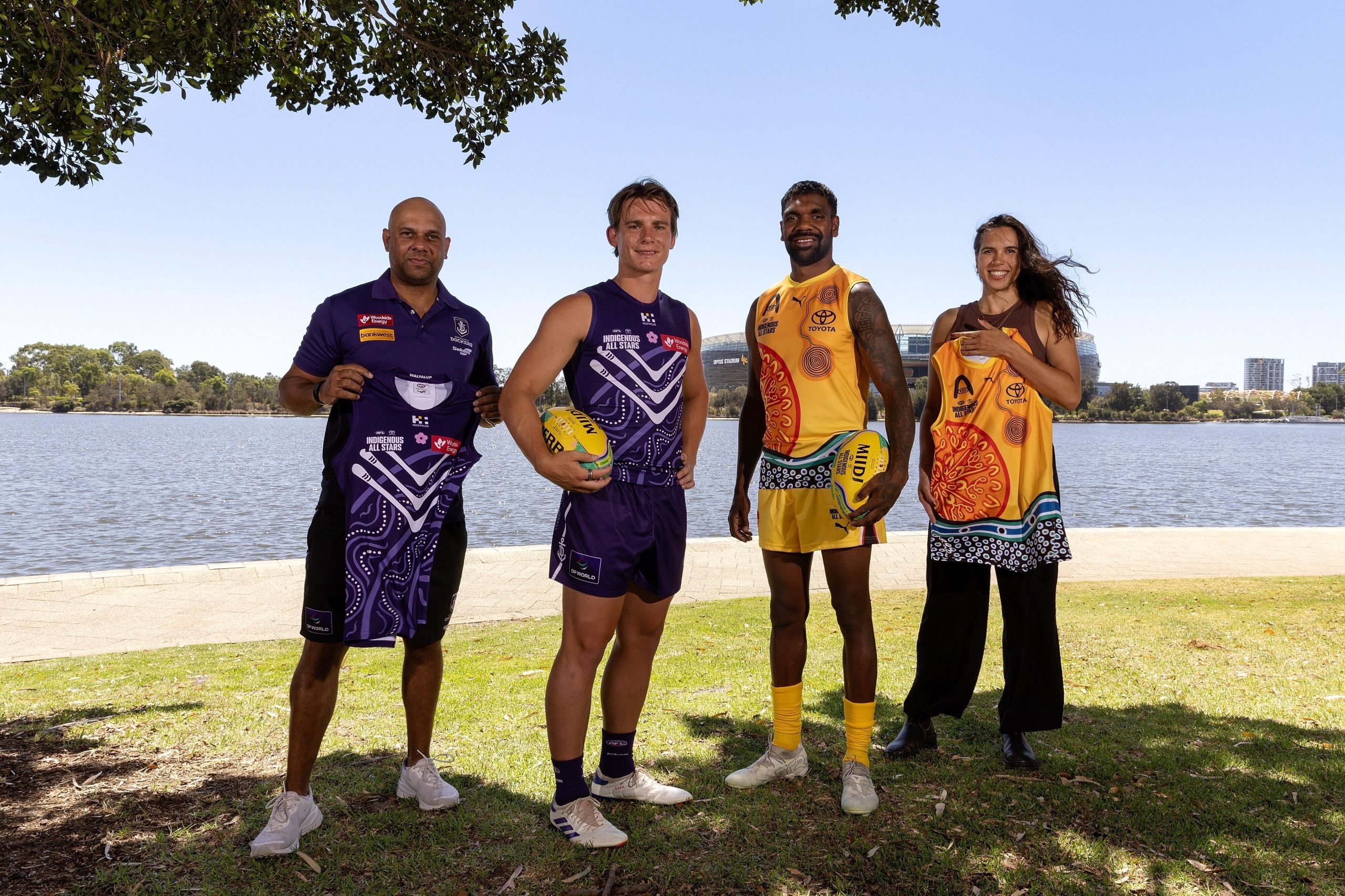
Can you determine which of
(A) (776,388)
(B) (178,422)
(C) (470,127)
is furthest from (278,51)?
(B) (178,422)

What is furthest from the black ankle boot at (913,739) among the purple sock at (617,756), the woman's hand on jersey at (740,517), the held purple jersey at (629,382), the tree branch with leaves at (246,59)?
the tree branch with leaves at (246,59)

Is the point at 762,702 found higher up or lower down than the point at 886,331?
lower down

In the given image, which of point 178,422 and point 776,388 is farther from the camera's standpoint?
point 178,422

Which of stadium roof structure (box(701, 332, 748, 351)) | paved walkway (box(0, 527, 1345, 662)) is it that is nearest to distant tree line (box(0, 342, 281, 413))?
stadium roof structure (box(701, 332, 748, 351))

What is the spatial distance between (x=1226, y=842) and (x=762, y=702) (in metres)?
2.47

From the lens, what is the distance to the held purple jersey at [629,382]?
3547 mm

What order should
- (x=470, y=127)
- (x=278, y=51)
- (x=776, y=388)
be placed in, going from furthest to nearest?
(x=470, y=127), (x=278, y=51), (x=776, y=388)

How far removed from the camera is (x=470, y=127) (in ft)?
20.2

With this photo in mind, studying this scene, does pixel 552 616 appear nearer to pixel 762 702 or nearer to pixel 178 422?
pixel 762 702

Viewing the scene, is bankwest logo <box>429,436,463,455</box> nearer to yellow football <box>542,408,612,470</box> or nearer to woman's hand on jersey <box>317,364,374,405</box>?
woman's hand on jersey <box>317,364,374,405</box>

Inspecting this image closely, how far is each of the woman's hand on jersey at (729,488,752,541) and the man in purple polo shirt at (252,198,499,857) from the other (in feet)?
4.13

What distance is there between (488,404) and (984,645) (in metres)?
2.62

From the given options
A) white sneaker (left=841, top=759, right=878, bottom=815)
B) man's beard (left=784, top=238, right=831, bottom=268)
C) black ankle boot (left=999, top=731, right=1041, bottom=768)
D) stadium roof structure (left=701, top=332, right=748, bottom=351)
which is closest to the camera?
white sneaker (left=841, top=759, right=878, bottom=815)

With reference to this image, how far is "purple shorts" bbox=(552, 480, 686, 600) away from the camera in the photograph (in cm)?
347
